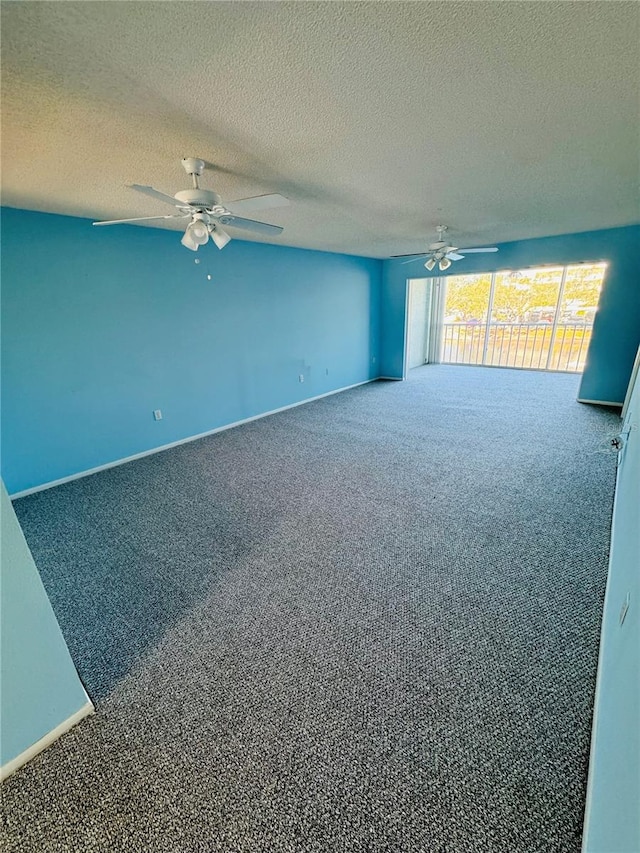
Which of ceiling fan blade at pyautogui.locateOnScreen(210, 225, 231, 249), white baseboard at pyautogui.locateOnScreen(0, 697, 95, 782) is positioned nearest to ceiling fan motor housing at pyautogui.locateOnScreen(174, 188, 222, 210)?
ceiling fan blade at pyautogui.locateOnScreen(210, 225, 231, 249)

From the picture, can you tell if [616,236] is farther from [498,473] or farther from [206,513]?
[206,513]

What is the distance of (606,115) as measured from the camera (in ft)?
4.96

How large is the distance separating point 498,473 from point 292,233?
3.30m

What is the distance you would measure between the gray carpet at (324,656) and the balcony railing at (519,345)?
4.87 metres

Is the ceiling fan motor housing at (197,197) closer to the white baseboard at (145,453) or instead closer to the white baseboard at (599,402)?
the white baseboard at (145,453)

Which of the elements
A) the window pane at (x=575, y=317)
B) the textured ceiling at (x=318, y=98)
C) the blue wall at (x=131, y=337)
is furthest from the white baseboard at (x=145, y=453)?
the window pane at (x=575, y=317)

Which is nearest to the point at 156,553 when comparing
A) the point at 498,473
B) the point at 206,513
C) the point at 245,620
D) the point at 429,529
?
the point at 206,513

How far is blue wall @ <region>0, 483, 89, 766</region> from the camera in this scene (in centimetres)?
102

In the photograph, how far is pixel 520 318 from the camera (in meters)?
7.24

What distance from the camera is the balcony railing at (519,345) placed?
6.76 meters

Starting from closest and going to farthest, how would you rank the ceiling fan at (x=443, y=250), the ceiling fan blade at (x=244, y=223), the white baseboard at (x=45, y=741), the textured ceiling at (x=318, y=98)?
the textured ceiling at (x=318, y=98), the white baseboard at (x=45, y=741), the ceiling fan blade at (x=244, y=223), the ceiling fan at (x=443, y=250)

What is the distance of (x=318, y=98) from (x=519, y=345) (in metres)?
7.42

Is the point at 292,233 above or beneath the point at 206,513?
above

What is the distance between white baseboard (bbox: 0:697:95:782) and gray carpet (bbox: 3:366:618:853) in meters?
0.03
